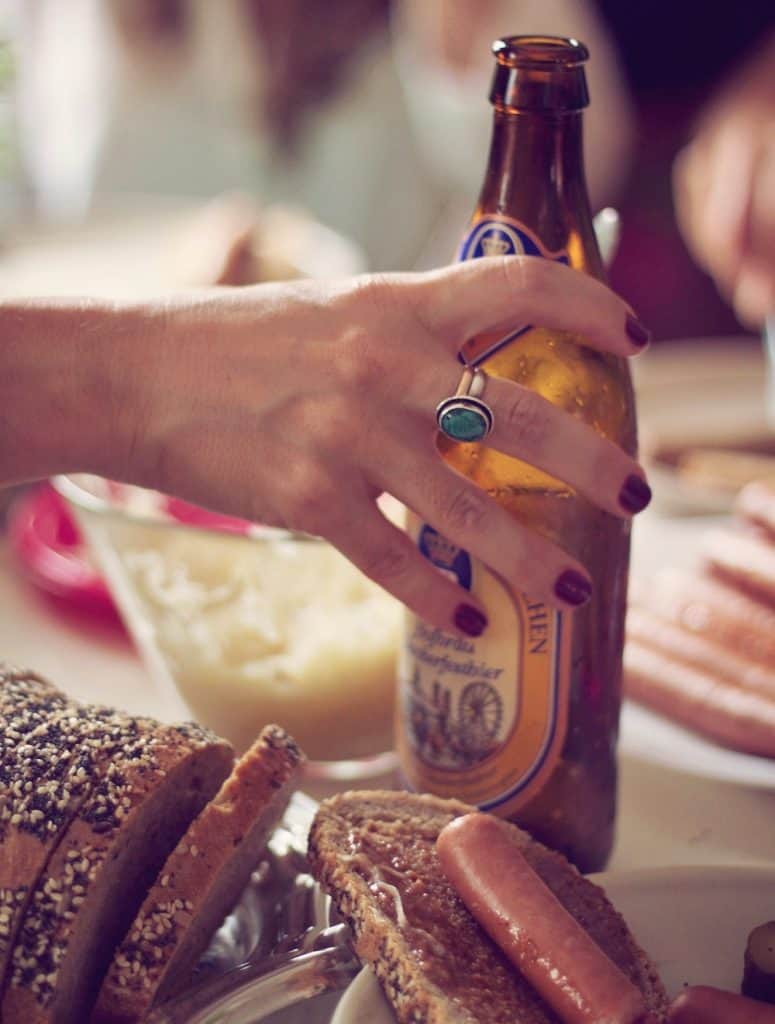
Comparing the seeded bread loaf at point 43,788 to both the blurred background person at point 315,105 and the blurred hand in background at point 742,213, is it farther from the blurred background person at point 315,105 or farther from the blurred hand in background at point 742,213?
the blurred background person at point 315,105

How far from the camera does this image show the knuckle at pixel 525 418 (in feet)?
2.79

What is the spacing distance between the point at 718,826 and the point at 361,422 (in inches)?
23.2

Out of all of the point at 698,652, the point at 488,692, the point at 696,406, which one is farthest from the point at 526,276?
the point at 696,406

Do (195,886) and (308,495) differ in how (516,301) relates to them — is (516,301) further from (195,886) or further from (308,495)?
(195,886)

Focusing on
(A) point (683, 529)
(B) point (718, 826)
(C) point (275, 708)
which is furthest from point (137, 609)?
(A) point (683, 529)

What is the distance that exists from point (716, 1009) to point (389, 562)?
375 mm

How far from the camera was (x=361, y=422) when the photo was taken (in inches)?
34.4

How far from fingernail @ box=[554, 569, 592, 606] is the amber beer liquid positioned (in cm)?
5

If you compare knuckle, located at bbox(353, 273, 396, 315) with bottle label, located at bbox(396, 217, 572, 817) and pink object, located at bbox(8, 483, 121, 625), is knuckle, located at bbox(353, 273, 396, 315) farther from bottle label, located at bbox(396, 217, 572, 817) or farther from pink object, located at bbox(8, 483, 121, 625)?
pink object, located at bbox(8, 483, 121, 625)

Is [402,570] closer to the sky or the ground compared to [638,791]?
closer to the sky

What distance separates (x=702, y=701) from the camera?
1218 mm

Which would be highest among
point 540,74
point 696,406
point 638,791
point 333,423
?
point 540,74

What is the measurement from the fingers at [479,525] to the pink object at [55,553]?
2.58 ft

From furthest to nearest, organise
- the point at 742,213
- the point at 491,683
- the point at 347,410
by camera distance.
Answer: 1. the point at 742,213
2. the point at 491,683
3. the point at 347,410
